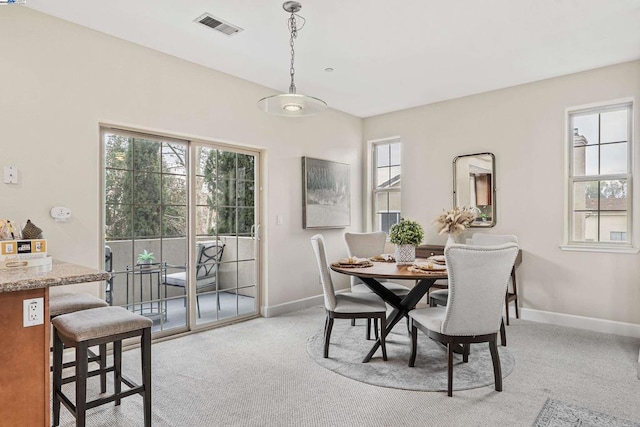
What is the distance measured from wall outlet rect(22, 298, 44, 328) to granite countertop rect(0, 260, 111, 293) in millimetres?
113

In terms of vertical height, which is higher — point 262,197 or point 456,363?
point 262,197

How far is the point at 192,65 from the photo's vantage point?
3879 millimetres

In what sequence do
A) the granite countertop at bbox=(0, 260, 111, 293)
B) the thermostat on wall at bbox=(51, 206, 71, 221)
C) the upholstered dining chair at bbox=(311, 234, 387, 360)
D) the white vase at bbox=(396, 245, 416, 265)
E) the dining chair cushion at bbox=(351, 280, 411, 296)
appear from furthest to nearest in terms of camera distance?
the dining chair cushion at bbox=(351, 280, 411, 296)
the white vase at bbox=(396, 245, 416, 265)
the upholstered dining chair at bbox=(311, 234, 387, 360)
the thermostat on wall at bbox=(51, 206, 71, 221)
the granite countertop at bbox=(0, 260, 111, 293)

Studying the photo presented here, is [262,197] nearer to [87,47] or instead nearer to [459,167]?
[87,47]

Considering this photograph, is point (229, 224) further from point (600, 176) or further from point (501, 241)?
point (600, 176)

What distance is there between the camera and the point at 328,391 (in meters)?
2.64

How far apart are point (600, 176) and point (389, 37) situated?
2.67 meters

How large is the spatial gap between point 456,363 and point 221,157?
2995mm

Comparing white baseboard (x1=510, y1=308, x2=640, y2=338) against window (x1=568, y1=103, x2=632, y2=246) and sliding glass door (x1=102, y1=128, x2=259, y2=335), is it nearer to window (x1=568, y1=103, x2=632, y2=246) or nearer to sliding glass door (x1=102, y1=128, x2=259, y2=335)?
window (x1=568, y1=103, x2=632, y2=246)

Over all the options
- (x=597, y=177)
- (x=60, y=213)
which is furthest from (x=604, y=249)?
(x=60, y=213)

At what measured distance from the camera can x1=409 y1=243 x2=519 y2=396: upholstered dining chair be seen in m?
2.48

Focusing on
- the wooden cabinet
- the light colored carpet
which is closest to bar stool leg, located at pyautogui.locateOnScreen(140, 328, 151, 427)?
the light colored carpet

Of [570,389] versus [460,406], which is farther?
[570,389]

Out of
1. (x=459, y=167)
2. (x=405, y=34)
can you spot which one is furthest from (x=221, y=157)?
(x=459, y=167)
